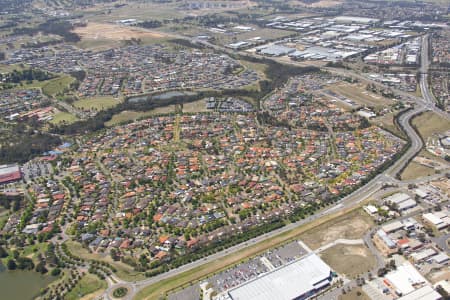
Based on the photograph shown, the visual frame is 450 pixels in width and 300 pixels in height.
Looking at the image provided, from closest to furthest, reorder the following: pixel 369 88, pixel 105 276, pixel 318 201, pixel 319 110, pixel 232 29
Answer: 1. pixel 105 276
2. pixel 318 201
3. pixel 319 110
4. pixel 369 88
5. pixel 232 29

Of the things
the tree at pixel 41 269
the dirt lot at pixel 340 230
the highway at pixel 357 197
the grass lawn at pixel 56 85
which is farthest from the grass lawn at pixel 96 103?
the dirt lot at pixel 340 230

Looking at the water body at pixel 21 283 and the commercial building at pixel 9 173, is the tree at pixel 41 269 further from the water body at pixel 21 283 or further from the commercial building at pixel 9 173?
the commercial building at pixel 9 173

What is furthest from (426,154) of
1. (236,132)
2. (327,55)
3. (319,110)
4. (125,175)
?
(327,55)

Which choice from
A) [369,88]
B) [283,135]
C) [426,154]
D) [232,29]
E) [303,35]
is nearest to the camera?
[426,154]

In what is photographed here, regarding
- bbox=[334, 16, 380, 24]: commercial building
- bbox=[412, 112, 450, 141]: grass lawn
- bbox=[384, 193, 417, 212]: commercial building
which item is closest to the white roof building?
bbox=[384, 193, 417, 212]: commercial building

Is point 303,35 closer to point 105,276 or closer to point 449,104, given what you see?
point 449,104

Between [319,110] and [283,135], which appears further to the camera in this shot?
[319,110]
